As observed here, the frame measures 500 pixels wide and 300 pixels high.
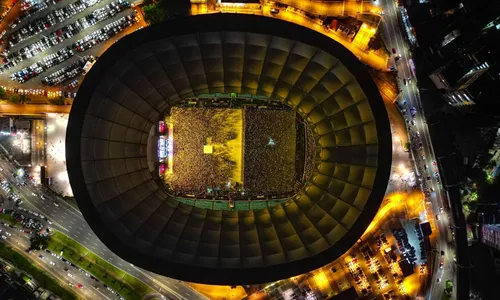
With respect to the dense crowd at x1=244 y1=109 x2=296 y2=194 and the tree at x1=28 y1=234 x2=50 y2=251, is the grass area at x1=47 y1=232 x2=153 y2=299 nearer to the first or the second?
the tree at x1=28 y1=234 x2=50 y2=251

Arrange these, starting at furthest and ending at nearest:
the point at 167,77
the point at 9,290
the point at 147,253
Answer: the point at 9,290 → the point at 167,77 → the point at 147,253

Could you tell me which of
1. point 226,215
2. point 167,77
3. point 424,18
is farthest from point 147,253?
point 424,18

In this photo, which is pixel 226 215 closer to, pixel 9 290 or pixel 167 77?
pixel 167 77

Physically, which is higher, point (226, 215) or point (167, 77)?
point (167, 77)

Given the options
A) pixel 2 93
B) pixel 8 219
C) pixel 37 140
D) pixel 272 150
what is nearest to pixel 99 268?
pixel 8 219

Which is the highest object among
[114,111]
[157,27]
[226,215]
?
[157,27]

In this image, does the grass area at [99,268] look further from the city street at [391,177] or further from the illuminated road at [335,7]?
the illuminated road at [335,7]

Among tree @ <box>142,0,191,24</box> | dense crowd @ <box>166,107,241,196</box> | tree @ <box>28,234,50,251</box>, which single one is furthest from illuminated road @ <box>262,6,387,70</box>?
tree @ <box>28,234,50,251</box>
